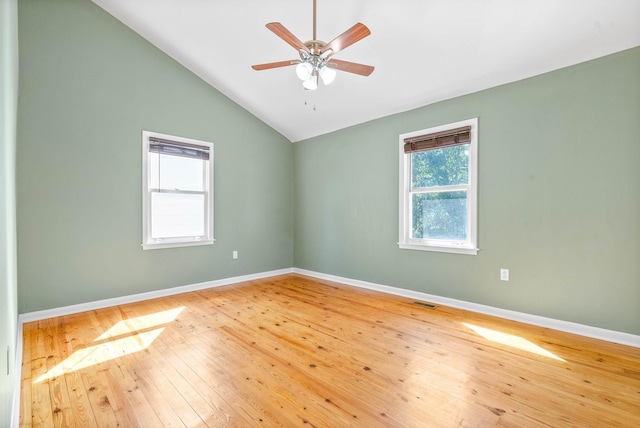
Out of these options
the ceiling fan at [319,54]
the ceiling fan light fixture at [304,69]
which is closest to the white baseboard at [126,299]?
the ceiling fan at [319,54]

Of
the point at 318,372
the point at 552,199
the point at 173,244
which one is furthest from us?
the point at 173,244

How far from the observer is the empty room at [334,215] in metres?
1.89

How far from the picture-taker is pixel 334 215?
4926mm

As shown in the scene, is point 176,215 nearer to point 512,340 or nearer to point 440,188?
point 440,188

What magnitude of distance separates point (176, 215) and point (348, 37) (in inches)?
131

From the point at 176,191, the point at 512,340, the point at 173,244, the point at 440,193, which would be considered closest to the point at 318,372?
the point at 512,340

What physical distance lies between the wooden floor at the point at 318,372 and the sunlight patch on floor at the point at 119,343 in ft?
0.05

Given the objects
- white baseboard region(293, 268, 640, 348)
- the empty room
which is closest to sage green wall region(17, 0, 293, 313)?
the empty room

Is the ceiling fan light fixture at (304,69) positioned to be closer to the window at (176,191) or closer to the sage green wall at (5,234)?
the sage green wall at (5,234)

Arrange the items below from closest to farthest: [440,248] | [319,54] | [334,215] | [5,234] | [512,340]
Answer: [5,234] < [319,54] < [512,340] < [440,248] < [334,215]

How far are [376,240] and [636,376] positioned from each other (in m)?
2.77

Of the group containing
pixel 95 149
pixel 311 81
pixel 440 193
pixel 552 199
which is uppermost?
pixel 311 81

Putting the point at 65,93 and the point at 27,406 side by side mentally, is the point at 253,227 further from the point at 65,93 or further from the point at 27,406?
the point at 27,406

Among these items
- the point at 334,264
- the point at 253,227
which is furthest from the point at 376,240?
the point at 253,227
